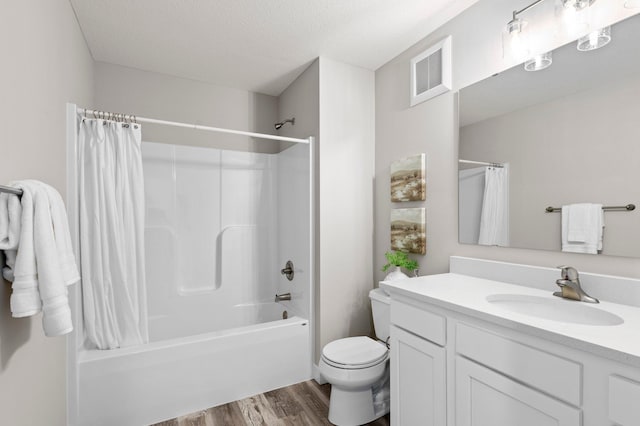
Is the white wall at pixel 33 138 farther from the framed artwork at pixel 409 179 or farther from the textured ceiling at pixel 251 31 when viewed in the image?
the framed artwork at pixel 409 179

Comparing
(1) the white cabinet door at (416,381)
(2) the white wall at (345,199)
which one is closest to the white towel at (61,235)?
(1) the white cabinet door at (416,381)

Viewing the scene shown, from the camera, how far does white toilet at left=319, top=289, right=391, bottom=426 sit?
1.75 m

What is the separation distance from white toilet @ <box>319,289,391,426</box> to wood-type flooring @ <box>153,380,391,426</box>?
83 millimetres

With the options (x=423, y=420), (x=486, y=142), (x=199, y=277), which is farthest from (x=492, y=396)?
(x=199, y=277)

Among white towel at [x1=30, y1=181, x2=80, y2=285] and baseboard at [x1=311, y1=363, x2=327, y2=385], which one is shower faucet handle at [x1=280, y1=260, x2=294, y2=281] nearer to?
baseboard at [x1=311, y1=363, x2=327, y2=385]

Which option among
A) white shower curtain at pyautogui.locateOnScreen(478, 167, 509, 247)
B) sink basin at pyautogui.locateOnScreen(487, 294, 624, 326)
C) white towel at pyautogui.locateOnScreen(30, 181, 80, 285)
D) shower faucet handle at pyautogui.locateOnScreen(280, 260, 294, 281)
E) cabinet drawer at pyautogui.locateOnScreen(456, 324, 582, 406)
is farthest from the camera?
shower faucet handle at pyautogui.locateOnScreen(280, 260, 294, 281)

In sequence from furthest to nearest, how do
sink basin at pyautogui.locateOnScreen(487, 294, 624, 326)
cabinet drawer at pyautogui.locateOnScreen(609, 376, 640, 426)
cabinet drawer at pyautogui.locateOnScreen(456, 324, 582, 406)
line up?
sink basin at pyautogui.locateOnScreen(487, 294, 624, 326), cabinet drawer at pyautogui.locateOnScreen(456, 324, 582, 406), cabinet drawer at pyautogui.locateOnScreen(609, 376, 640, 426)

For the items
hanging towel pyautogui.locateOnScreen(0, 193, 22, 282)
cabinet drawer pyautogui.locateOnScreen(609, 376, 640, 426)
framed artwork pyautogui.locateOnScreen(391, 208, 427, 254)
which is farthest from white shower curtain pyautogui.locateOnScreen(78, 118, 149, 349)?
cabinet drawer pyautogui.locateOnScreen(609, 376, 640, 426)

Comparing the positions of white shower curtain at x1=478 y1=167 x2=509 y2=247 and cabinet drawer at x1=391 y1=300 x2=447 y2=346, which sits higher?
white shower curtain at x1=478 y1=167 x2=509 y2=247

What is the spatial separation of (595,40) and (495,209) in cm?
82

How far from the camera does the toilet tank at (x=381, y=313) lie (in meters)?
2.01

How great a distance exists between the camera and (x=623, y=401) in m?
0.78

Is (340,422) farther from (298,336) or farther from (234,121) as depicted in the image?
(234,121)

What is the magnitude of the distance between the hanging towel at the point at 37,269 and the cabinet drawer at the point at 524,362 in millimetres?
1367
